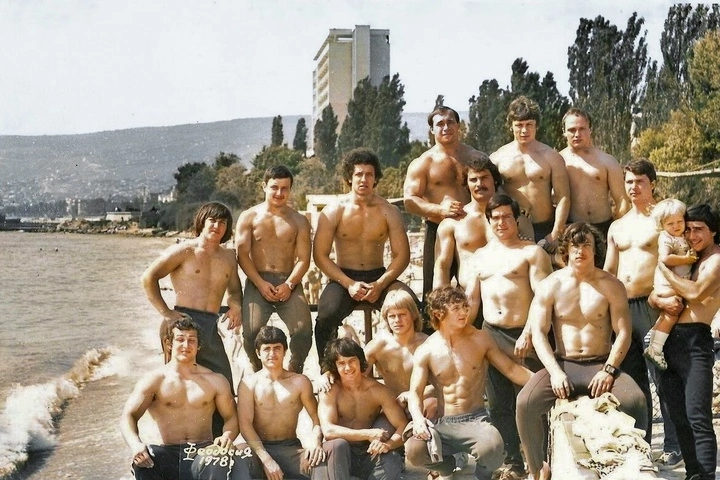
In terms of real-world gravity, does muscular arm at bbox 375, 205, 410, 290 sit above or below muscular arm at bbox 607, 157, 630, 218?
below

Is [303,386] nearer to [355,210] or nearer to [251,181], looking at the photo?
[355,210]

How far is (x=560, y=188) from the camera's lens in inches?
299

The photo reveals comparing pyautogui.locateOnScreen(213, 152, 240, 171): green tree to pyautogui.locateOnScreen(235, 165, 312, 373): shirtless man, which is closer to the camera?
pyautogui.locateOnScreen(235, 165, 312, 373): shirtless man

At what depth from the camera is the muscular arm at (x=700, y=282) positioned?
240 inches

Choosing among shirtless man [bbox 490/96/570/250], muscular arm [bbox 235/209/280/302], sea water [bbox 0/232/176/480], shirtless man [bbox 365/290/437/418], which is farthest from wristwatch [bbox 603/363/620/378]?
sea water [bbox 0/232/176/480]

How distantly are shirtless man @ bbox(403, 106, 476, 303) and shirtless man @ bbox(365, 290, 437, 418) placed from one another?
114 cm

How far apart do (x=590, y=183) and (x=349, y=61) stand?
9168 cm

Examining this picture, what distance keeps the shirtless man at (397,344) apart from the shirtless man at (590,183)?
1889 mm

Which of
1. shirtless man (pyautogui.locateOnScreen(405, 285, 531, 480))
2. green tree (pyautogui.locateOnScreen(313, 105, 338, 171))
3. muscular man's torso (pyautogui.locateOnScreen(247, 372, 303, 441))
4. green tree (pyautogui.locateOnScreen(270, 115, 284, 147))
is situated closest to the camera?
shirtless man (pyautogui.locateOnScreen(405, 285, 531, 480))

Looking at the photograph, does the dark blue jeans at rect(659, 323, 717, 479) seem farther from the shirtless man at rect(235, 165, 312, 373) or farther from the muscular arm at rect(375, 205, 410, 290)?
the shirtless man at rect(235, 165, 312, 373)

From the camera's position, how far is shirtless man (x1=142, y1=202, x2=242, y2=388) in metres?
7.03

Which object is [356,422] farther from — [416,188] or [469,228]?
[416,188]

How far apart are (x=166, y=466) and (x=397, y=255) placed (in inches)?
95.4

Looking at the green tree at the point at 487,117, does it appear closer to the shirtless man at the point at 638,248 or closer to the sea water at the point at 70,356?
the sea water at the point at 70,356
